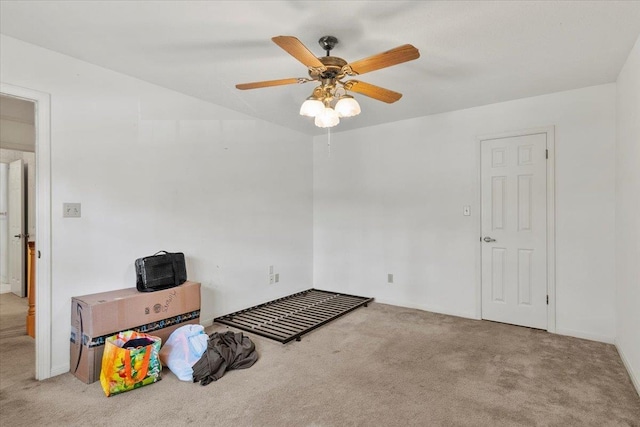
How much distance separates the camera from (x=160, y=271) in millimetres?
2846

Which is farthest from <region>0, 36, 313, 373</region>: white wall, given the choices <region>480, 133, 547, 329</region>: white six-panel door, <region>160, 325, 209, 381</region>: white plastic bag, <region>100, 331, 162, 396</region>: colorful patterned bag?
<region>480, 133, 547, 329</region>: white six-panel door

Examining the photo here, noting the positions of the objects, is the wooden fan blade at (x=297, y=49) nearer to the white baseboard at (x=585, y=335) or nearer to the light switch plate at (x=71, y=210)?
the light switch plate at (x=71, y=210)

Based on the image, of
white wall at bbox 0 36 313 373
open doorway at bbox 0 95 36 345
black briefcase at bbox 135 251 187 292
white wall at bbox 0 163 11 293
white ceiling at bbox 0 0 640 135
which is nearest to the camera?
white ceiling at bbox 0 0 640 135

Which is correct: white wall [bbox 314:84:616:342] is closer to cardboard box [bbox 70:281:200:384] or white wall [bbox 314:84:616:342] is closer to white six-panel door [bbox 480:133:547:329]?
white six-panel door [bbox 480:133:547:329]

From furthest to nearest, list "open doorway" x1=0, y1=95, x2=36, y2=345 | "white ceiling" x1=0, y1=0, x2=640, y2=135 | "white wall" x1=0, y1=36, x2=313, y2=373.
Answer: "open doorway" x1=0, y1=95, x2=36, y2=345
"white wall" x1=0, y1=36, x2=313, y2=373
"white ceiling" x1=0, y1=0, x2=640, y2=135

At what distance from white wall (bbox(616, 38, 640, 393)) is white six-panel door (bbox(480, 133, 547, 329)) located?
0.58m

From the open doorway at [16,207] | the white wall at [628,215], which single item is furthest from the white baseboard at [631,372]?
the open doorway at [16,207]

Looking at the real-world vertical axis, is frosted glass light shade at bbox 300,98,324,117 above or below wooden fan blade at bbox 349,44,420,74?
below

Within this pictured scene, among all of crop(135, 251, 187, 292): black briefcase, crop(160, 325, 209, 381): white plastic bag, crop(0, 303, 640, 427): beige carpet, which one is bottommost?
crop(0, 303, 640, 427): beige carpet

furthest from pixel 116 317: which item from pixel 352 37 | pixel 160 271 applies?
pixel 352 37

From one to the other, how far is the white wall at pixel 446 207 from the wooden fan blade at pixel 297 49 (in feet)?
8.13

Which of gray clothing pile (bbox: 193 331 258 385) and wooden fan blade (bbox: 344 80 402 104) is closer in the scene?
wooden fan blade (bbox: 344 80 402 104)

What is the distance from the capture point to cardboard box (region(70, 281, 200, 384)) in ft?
7.66

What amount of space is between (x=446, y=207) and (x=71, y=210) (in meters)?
3.69
